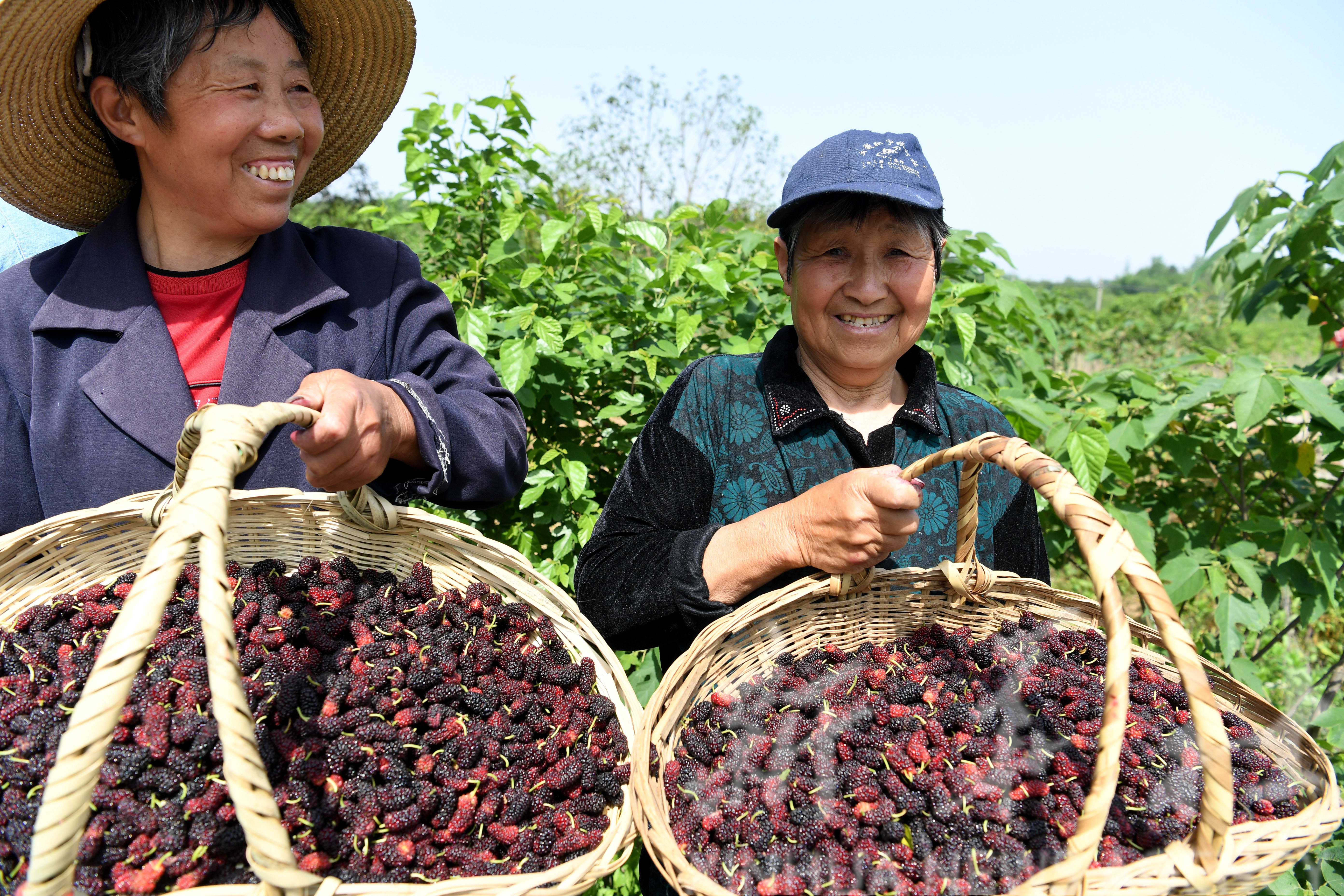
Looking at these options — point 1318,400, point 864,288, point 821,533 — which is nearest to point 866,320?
point 864,288

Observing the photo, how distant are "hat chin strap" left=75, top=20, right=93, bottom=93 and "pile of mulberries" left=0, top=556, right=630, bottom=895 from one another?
104 cm

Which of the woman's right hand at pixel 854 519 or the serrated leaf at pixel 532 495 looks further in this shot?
the serrated leaf at pixel 532 495

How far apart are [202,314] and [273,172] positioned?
14.1 inches

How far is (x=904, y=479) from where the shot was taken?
4.46 ft

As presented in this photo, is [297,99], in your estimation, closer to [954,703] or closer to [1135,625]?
[954,703]

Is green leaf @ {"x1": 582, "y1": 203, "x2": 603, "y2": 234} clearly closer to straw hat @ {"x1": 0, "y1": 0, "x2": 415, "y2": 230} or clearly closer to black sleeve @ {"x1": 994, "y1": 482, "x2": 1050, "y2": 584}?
straw hat @ {"x1": 0, "y1": 0, "x2": 415, "y2": 230}

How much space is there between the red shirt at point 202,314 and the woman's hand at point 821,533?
111 centimetres

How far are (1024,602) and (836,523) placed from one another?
576 mm

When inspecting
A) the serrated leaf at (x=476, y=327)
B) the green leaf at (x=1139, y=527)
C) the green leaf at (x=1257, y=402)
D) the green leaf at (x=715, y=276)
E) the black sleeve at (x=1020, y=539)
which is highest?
the green leaf at (x=715, y=276)

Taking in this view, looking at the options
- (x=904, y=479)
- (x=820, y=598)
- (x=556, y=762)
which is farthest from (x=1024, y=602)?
(x=556, y=762)

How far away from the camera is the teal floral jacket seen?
171cm

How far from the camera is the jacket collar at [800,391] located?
1.79 metres

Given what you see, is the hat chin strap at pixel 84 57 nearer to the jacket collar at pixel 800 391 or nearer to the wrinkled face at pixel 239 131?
the wrinkled face at pixel 239 131

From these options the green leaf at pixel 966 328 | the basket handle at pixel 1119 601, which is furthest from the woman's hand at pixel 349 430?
the green leaf at pixel 966 328
